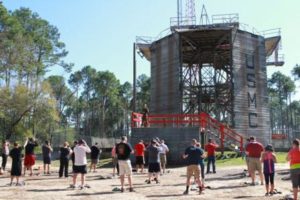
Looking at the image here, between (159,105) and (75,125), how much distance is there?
221ft

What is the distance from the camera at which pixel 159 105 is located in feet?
150

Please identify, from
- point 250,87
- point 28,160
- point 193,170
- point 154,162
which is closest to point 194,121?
point 154,162

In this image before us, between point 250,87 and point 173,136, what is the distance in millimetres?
18188

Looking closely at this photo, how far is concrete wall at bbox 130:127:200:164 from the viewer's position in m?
27.6

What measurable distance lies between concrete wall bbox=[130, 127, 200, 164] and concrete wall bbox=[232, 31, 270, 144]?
1491cm

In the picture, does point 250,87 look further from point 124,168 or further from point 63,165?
point 124,168

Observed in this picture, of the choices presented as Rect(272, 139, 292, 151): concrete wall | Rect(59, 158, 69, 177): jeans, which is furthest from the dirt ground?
Rect(272, 139, 292, 151): concrete wall

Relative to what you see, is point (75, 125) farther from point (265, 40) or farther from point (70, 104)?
point (265, 40)

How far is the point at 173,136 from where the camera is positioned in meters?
27.8

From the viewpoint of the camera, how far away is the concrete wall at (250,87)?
1657 inches

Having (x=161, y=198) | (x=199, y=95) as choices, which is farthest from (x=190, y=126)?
(x=199, y=95)

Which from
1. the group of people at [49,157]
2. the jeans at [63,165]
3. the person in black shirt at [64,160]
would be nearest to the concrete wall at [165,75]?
the group of people at [49,157]

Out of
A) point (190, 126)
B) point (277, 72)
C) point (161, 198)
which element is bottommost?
point (161, 198)

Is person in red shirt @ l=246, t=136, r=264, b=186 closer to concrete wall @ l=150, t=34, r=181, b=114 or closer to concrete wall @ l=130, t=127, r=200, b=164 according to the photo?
concrete wall @ l=130, t=127, r=200, b=164
